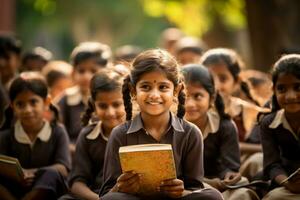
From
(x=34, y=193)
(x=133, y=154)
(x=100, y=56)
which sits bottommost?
(x=34, y=193)

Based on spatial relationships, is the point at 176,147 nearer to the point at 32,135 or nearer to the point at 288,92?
the point at 288,92

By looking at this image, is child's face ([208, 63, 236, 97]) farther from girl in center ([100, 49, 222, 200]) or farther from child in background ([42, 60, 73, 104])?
child in background ([42, 60, 73, 104])

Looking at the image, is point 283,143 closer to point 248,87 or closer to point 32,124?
point 248,87

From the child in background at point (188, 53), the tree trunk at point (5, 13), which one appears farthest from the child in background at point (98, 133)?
the tree trunk at point (5, 13)

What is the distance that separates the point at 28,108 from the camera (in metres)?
5.68

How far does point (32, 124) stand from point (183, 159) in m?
1.53

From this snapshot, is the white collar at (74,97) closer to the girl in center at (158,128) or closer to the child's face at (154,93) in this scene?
the girl in center at (158,128)

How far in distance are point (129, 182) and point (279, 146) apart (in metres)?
1.39

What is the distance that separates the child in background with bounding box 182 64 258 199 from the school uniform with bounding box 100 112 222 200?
0.78 metres

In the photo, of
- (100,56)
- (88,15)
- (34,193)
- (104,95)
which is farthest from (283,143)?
(88,15)

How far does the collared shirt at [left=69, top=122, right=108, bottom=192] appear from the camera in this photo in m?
5.36

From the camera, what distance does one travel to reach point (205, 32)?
22219 millimetres

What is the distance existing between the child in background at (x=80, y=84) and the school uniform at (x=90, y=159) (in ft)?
3.08

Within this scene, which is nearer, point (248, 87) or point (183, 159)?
point (183, 159)
